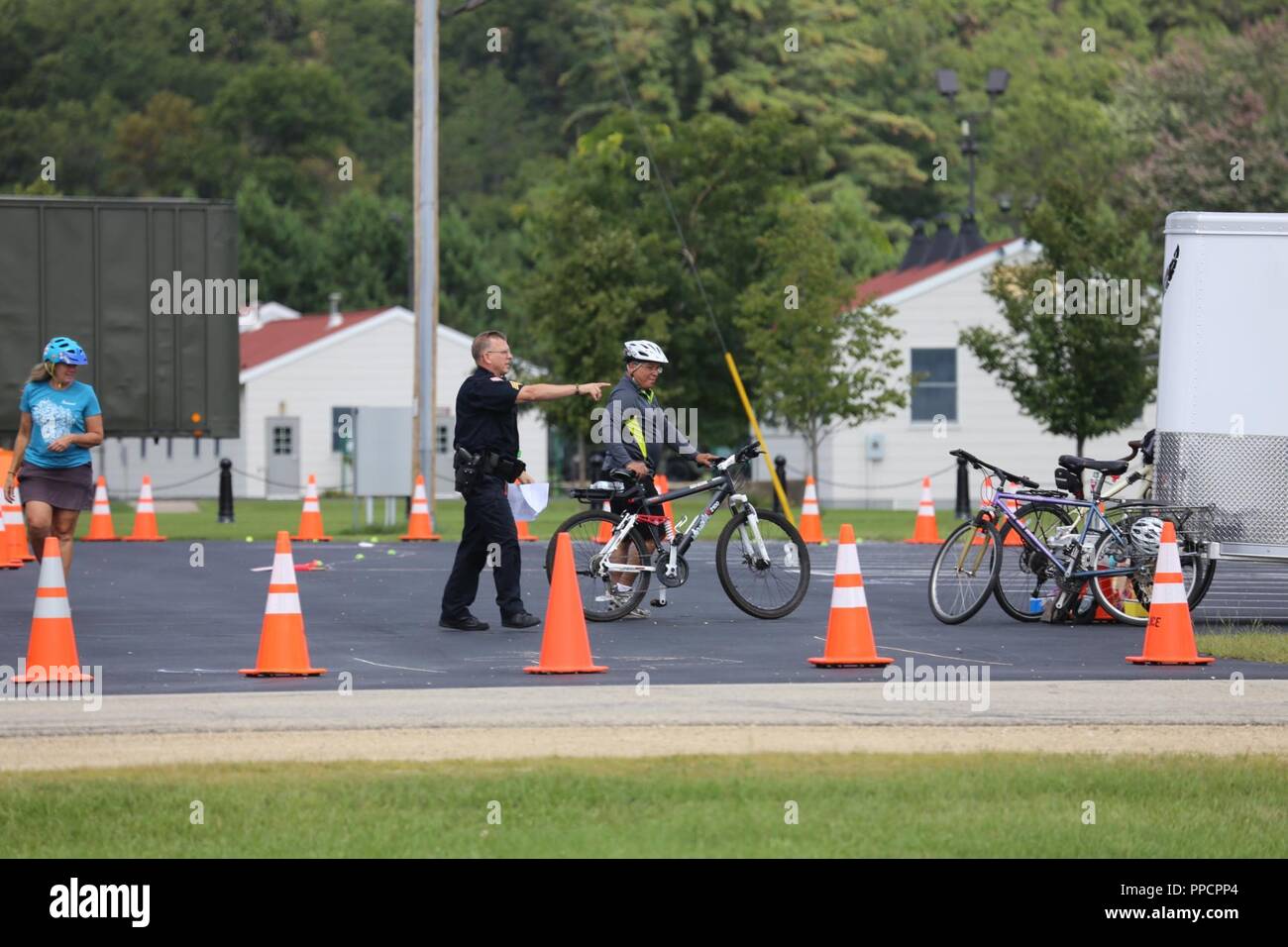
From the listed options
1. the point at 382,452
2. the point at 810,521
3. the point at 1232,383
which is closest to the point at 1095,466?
the point at 1232,383

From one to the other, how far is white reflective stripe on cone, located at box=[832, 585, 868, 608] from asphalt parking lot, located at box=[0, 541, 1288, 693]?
416 mm

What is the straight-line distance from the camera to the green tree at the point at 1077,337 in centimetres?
3944

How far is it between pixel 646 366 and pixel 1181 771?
7542 mm

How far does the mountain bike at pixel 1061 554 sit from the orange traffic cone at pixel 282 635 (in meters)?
5.17

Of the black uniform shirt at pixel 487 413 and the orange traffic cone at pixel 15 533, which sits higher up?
the black uniform shirt at pixel 487 413

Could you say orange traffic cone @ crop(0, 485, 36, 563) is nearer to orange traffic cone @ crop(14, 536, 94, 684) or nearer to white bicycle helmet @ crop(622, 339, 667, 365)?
white bicycle helmet @ crop(622, 339, 667, 365)

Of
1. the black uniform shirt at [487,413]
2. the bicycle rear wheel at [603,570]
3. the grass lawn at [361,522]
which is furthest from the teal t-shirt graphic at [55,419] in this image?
the grass lawn at [361,522]

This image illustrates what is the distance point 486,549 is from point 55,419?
3149mm

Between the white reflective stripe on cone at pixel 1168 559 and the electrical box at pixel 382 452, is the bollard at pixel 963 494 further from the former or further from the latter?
the white reflective stripe on cone at pixel 1168 559

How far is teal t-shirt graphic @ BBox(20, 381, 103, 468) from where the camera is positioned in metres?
16.2
